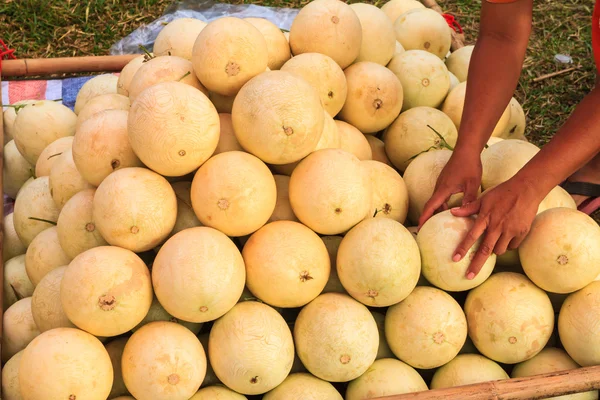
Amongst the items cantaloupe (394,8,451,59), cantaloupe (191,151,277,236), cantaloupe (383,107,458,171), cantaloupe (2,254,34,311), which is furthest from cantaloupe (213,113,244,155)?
cantaloupe (394,8,451,59)

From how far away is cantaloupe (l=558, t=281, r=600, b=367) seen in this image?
6.03ft

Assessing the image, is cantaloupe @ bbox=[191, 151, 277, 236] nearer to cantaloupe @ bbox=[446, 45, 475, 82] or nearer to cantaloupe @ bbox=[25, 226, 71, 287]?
cantaloupe @ bbox=[25, 226, 71, 287]

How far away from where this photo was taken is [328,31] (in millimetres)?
2389

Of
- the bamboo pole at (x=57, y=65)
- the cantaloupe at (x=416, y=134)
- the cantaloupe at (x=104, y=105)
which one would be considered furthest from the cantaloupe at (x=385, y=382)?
the bamboo pole at (x=57, y=65)

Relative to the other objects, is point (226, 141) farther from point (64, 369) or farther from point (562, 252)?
point (562, 252)

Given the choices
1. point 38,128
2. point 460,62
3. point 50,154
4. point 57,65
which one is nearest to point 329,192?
point 50,154

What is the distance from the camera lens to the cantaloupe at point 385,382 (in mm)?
1820

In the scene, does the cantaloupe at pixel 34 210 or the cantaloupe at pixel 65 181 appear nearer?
the cantaloupe at pixel 65 181

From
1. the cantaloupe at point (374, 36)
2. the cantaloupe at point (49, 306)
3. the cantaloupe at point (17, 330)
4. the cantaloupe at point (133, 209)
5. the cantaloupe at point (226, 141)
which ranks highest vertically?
the cantaloupe at point (374, 36)

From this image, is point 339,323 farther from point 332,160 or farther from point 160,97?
point 160,97

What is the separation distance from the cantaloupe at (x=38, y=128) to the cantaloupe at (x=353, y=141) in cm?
123

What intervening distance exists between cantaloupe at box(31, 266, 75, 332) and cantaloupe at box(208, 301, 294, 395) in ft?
1.51

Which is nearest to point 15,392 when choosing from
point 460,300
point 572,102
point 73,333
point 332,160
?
point 73,333

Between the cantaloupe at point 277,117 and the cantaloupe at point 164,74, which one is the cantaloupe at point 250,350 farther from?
the cantaloupe at point 164,74
